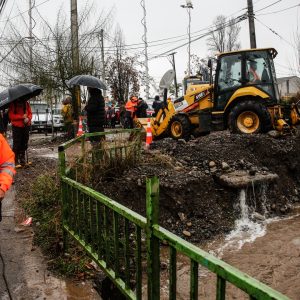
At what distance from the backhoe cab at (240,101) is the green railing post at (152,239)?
27.3 ft

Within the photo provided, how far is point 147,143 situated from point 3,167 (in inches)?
282

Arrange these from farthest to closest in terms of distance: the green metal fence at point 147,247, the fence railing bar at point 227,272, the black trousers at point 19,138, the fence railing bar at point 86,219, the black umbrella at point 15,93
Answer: the black trousers at point 19,138 < the black umbrella at point 15,93 < the fence railing bar at point 86,219 < the green metal fence at point 147,247 < the fence railing bar at point 227,272

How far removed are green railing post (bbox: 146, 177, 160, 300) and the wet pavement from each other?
143cm

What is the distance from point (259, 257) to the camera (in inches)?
231

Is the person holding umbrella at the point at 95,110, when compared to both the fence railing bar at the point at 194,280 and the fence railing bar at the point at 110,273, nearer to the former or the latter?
the fence railing bar at the point at 110,273

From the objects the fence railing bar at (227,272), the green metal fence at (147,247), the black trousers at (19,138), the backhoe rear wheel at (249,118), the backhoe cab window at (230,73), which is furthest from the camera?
the backhoe cab window at (230,73)

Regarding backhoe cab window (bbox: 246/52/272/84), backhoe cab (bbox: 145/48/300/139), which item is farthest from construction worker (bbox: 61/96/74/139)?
backhoe cab window (bbox: 246/52/272/84)

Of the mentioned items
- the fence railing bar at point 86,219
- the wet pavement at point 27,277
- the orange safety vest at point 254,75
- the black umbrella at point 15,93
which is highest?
the orange safety vest at point 254,75

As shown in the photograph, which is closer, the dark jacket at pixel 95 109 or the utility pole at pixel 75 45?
the dark jacket at pixel 95 109

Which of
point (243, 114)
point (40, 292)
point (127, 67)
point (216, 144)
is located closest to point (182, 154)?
point (216, 144)

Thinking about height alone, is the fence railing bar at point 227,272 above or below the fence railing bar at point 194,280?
above

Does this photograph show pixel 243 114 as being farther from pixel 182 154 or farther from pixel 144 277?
pixel 144 277

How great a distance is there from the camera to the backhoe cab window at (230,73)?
10789 mm

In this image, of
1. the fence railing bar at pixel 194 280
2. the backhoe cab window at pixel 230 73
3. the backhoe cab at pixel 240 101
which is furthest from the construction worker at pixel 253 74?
the fence railing bar at pixel 194 280
